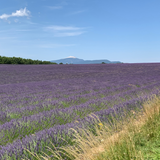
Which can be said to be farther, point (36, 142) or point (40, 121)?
point (40, 121)

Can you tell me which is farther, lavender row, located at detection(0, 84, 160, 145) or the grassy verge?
lavender row, located at detection(0, 84, 160, 145)

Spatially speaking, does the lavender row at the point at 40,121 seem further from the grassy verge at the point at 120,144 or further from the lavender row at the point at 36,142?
the grassy verge at the point at 120,144

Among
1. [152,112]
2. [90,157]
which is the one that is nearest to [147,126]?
[152,112]

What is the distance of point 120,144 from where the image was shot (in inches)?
92.9

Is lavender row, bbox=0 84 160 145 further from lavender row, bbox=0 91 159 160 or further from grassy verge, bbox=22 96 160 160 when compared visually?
grassy verge, bbox=22 96 160 160

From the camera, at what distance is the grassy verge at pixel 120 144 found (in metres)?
2.07

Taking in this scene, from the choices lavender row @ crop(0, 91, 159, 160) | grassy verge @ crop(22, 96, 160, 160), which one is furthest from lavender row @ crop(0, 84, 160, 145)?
grassy verge @ crop(22, 96, 160, 160)

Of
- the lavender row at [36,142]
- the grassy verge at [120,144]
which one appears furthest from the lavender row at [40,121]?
the grassy verge at [120,144]

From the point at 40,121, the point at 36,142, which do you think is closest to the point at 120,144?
the point at 36,142

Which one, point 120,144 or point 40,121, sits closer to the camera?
point 120,144

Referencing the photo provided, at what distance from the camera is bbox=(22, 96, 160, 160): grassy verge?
2.07m

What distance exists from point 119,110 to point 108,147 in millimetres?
2136

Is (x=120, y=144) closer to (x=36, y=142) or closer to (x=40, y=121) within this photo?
(x=36, y=142)

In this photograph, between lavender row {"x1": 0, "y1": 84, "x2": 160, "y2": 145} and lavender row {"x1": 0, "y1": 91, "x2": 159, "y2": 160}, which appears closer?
lavender row {"x1": 0, "y1": 91, "x2": 159, "y2": 160}
